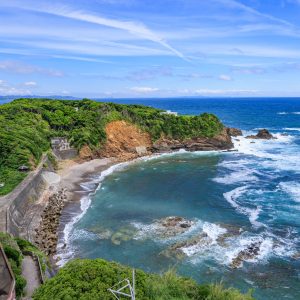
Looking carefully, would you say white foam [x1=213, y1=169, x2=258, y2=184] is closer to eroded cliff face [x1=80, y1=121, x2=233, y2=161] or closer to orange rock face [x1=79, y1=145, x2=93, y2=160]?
eroded cliff face [x1=80, y1=121, x2=233, y2=161]

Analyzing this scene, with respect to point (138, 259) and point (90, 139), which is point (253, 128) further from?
point (138, 259)

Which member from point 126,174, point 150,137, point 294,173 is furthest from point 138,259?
point 150,137

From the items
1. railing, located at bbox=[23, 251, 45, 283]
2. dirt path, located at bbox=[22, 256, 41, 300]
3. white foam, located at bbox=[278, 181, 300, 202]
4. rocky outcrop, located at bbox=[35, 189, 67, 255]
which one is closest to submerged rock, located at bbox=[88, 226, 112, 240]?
rocky outcrop, located at bbox=[35, 189, 67, 255]

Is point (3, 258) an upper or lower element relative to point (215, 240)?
upper

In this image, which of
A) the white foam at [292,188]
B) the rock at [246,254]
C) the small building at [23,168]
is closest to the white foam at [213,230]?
the rock at [246,254]

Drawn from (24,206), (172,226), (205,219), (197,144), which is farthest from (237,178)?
(24,206)

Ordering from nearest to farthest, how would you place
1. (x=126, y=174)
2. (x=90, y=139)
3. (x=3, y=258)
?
(x=3, y=258) → (x=126, y=174) → (x=90, y=139)
